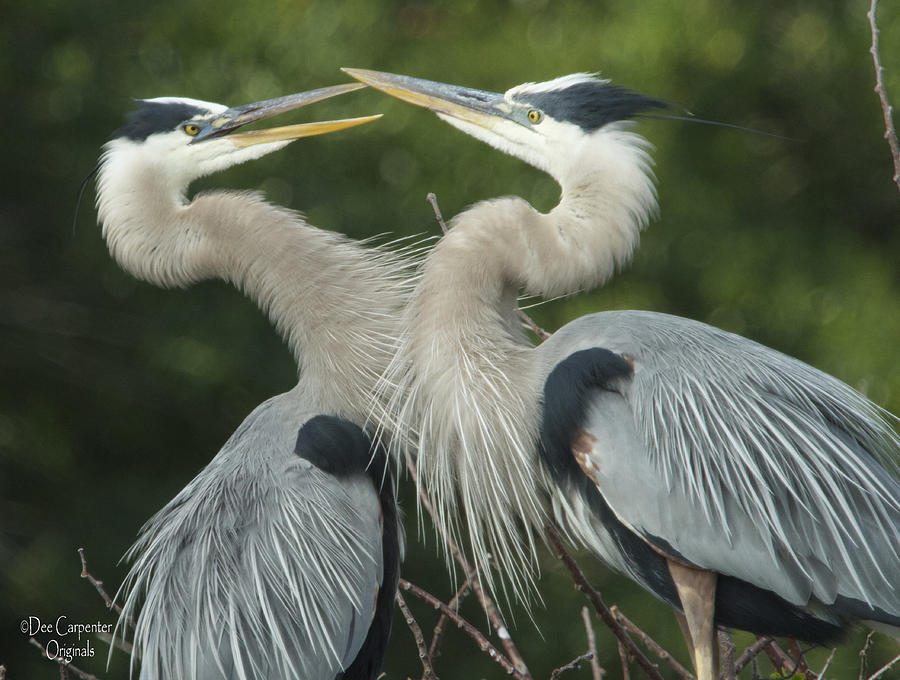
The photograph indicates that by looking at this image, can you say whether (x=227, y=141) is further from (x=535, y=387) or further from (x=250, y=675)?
(x=250, y=675)

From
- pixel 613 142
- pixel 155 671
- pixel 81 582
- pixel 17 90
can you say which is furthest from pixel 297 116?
pixel 155 671

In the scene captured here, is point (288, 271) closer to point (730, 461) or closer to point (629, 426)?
point (629, 426)

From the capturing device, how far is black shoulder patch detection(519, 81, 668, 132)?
2.87 m

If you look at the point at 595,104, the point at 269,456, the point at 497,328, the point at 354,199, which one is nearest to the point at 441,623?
the point at 269,456

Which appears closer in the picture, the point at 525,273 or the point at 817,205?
the point at 525,273

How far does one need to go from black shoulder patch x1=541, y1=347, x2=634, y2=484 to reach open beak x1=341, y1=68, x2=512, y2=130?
30.9 inches

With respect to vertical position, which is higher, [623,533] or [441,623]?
[623,533]

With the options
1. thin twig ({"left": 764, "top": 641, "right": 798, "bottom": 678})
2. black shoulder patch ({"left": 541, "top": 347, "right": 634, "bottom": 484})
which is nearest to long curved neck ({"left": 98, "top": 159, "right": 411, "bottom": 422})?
black shoulder patch ({"left": 541, "top": 347, "right": 634, "bottom": 484})

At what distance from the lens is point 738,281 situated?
5.95m

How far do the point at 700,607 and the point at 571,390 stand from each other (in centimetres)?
53

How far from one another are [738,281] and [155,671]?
4016 mm

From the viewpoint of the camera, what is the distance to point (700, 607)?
8.20 feet

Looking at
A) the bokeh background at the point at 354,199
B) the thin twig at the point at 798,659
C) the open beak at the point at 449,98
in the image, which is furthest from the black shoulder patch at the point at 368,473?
the bokeh background at the point at 354,199

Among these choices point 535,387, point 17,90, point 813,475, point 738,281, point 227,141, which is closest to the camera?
point 813,475
